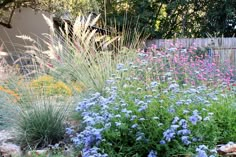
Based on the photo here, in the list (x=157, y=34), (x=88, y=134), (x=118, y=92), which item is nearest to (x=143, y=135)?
(x=88, y=134)

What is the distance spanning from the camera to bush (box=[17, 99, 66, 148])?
3.25 meters

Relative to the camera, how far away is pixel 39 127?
3.25 meters

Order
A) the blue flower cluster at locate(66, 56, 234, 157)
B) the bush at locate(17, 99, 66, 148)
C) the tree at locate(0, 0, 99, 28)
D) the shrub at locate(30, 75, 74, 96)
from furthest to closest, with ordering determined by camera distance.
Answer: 1. the tree at locate(0, 0, 99, 28)
2. the shrub at locate(30, 75, 74, 96)
3. the bush at locate(17, 99, 66, 148)
4. the blue flower cluster at locate(66, 56, 234, 157)

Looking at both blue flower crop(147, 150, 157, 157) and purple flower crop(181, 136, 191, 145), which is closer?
purple flower crop(181, 136, 191, 145)

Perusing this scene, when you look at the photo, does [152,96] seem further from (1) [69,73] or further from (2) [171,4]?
(2) [171,4]

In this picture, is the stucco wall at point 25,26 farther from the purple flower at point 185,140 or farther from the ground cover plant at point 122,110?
the purple flower at point 185,140

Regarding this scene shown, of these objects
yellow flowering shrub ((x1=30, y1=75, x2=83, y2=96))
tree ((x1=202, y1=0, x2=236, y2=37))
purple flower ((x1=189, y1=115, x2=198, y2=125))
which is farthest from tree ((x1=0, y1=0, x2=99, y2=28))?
purple flower ((x1=189, y1=115, x2=198, y2=125))

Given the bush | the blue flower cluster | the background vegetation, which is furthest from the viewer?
the background vegetation

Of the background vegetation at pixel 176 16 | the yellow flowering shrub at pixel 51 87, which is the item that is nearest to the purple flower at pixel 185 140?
the yellow flowering shrub at pixel 51 87

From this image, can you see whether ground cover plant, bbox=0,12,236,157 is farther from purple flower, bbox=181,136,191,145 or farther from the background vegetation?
the background vegetation

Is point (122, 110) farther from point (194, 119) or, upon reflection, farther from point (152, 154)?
point (194, 119)

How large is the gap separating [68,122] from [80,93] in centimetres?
49

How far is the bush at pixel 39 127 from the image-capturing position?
3.25m

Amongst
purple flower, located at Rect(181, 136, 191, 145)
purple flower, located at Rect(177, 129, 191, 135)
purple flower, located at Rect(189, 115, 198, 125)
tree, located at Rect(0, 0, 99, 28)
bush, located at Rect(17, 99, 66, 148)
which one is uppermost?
tree, located at Rect(0, 0, 99, 28)
